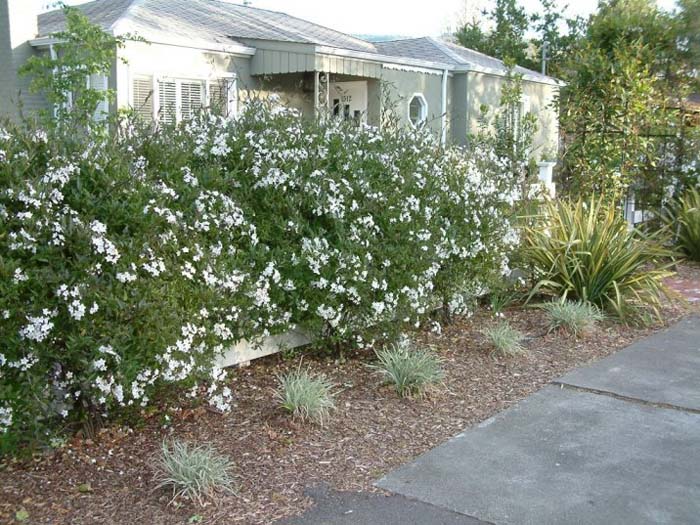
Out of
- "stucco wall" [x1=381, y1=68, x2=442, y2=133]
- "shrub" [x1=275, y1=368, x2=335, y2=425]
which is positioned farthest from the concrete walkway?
"stucco wall" [x1=381, y1=68, x2=442, y2=133]

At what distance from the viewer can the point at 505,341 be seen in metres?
6.46

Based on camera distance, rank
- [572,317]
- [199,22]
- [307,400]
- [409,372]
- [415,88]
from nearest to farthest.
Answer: [307,400]
[409,372]
[572,317]
[199,22]
[415,88]

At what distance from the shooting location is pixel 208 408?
504 centimetres

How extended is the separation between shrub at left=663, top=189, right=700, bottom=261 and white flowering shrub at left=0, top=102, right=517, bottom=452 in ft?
16.4

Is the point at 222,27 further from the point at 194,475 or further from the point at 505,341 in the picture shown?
the point at 194,475

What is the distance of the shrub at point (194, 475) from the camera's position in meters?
3.81

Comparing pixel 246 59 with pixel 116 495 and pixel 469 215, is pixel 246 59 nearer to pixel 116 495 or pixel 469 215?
pixel 469 215

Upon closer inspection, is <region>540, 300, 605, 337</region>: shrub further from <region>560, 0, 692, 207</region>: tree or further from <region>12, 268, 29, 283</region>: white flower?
<region>12, 268, 29, 283</region>: white flower

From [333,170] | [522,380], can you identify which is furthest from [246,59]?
[522,380]

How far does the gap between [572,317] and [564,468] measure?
3.09 meters

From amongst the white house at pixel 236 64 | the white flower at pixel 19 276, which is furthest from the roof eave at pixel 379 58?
the white flower at pixel 19 276

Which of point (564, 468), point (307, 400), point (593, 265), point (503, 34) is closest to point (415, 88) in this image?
point (593, 265)

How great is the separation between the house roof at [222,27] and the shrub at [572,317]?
8.02 metres

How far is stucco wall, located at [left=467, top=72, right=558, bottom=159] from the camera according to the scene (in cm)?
1916
